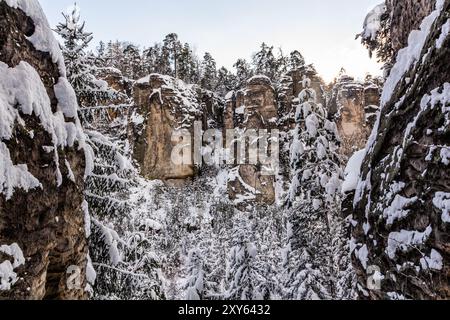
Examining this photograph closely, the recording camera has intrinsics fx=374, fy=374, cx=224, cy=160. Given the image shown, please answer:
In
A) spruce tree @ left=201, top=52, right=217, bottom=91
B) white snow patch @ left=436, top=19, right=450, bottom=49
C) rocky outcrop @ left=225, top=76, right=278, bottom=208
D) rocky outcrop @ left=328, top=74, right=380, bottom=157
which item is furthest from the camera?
spruce tree @ left=201, top=52, right=217, bottom=91

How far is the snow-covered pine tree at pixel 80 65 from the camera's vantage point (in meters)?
9.01

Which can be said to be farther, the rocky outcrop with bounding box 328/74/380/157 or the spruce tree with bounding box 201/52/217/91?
the spruce tree with bounding box 201/52/217/91

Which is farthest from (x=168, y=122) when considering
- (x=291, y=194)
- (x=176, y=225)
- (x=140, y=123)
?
(x=291, y=194)

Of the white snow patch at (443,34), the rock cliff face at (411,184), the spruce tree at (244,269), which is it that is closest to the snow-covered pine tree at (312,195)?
the spruce tree at (244,269)

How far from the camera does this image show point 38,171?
5.65 metres

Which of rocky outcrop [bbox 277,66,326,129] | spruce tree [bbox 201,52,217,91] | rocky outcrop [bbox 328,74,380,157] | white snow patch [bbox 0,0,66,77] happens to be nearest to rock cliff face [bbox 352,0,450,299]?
white snow patch [bbox 0,0,66,77]

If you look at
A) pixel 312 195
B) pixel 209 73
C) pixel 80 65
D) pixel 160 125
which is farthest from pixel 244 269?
pixel 209 73

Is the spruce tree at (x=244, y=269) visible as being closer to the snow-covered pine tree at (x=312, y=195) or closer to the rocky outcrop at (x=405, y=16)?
the snow-covered pine tree at (x=312, y=195)

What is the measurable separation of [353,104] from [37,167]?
46.8m

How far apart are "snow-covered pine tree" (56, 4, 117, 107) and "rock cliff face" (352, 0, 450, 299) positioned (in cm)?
643

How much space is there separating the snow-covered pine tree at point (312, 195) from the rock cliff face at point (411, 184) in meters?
5.00

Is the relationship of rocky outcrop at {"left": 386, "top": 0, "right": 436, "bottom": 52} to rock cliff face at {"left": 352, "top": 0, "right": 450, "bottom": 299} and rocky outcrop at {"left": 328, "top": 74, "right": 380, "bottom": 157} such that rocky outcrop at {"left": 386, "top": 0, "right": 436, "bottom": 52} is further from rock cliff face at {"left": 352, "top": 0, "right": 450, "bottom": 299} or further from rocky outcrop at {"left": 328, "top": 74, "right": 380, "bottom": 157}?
rocky outcrop at {"left": 328, "top": 74, "right": 380, "bottom": 157}

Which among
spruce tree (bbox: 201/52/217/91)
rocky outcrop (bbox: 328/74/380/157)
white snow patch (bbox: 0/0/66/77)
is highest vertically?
spruce tree (bbox: 201/52/217/91)

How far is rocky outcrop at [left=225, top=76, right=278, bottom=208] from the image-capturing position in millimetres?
43469
